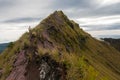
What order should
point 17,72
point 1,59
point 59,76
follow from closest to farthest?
1. point 59,76
2. point 17,72
3. point 1,59

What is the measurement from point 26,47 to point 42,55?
726 inches

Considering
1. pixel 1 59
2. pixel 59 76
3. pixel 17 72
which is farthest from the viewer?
Result: pixel 1 59

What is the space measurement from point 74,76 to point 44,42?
31.9 m

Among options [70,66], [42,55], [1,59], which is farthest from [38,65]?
[1,59]

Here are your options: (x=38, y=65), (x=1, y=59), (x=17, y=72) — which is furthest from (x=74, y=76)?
(x=1, y=59)

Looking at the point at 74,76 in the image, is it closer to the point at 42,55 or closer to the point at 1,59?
the point at 42,55

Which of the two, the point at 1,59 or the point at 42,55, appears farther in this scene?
the point at 1,59

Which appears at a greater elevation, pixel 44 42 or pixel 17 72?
pixel 44 42

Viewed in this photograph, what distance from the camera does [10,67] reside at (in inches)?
6777

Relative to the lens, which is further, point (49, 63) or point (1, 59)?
point (1, 59)

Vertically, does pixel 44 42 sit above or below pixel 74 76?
above

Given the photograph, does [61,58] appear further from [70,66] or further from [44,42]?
[44,42]

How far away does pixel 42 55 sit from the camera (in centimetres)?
15500

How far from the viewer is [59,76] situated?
148125 millimetres
